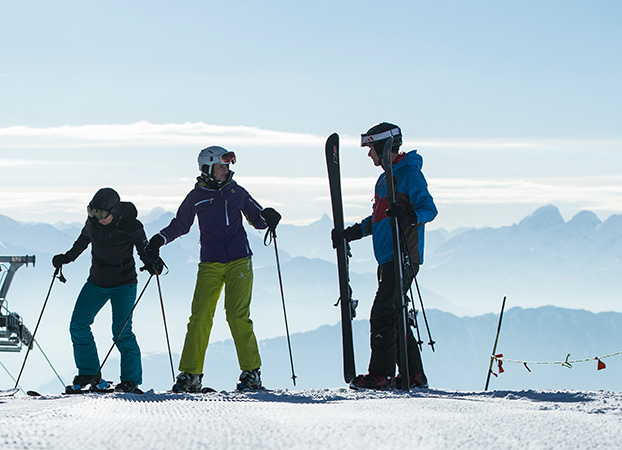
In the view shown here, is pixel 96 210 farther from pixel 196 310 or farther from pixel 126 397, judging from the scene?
pixel 126 397

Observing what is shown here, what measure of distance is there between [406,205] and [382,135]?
0.72m

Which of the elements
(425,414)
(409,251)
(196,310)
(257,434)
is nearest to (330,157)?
(409,251)

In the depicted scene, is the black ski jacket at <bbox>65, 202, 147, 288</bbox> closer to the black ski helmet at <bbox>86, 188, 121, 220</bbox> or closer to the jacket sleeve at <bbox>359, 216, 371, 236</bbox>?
the black ski helmet at <bbox>86, 188, 121, 220</bbox>

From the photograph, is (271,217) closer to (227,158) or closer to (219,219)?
(219,219)

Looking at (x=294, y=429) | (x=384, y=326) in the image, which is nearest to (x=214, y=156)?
(x=384, y=326)

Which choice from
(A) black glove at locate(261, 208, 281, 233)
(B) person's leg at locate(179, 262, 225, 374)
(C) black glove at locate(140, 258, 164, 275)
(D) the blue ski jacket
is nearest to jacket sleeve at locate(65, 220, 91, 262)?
(C) black glove at locate(140, 258, 164, 275)

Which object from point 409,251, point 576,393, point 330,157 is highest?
point 330,157

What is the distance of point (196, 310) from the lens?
697cm

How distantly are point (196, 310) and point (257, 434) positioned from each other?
4.15 m

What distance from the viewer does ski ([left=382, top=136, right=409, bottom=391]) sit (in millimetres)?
6567

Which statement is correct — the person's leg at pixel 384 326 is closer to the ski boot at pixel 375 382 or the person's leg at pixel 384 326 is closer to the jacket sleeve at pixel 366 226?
the ski boot at pixel 375 382

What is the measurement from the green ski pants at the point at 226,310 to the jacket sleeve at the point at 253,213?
38 centimetres

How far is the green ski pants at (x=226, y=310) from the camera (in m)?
6.91

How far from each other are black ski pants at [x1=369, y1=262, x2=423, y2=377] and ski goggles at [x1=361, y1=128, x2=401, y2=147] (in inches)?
46.3
